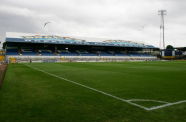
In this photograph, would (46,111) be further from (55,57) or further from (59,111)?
(55,57)

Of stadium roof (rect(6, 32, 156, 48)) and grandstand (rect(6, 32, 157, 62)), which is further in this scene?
stadium roof (rect(6, 32, 156, 48))

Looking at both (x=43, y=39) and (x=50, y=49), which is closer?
(x=43, y=39)

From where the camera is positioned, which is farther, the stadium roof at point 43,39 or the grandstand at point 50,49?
the stadium roof at point 43,39

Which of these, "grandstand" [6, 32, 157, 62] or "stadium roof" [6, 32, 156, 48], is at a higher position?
"stadium roof" [6, 32, 156, 48]

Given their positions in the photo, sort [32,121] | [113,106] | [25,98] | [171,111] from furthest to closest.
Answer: [25,98], [113,106], [171,111], [32,121]

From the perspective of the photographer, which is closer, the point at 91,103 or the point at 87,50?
the point at 91,103

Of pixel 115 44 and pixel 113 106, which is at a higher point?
pixel 115 44

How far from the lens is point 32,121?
4.24 meters

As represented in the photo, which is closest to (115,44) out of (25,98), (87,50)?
(87,50)

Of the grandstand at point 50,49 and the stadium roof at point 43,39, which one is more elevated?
the stadium roof at point 43,39

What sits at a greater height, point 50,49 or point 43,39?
point 43,39

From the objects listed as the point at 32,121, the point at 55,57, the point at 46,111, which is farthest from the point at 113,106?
the point at 55,57

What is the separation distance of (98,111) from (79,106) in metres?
0.82

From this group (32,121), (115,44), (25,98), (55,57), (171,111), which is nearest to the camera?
(32,121)
